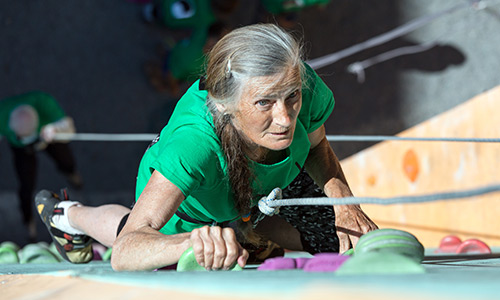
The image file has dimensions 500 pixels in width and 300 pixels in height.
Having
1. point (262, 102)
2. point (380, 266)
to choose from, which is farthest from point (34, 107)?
point (380, 266)

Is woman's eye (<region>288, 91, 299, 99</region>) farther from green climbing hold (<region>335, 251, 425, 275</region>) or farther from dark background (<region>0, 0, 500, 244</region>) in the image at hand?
dark background (<region>0, 0, 500, 244</region>)

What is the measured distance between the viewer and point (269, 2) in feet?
11.6

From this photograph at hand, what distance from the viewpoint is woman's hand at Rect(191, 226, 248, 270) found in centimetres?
99

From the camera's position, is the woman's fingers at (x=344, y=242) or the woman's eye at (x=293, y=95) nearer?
the woman's eye at (x=293, y=95)

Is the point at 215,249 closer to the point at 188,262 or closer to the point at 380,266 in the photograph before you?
the point at 188,262

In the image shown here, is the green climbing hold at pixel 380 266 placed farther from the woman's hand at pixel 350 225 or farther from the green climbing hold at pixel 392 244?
the woman's hand at pixel 350 225

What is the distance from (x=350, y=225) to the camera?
1.45m

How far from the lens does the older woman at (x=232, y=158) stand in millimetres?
1086

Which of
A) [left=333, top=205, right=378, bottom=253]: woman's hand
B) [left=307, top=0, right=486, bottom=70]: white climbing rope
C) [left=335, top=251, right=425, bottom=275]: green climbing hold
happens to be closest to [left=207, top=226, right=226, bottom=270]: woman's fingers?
[left=335, top=251, right=425, bottom=275]: green climbing hold

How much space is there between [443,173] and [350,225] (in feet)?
6.02

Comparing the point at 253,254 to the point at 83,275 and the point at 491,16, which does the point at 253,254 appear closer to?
the point at 83,275

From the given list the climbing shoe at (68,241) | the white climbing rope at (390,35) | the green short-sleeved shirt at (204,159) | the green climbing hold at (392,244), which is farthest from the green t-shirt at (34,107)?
the green climbing hold at (392,244)

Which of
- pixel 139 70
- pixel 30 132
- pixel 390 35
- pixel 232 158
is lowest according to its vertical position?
pixel 232 158

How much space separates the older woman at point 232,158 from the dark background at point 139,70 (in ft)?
6.46
